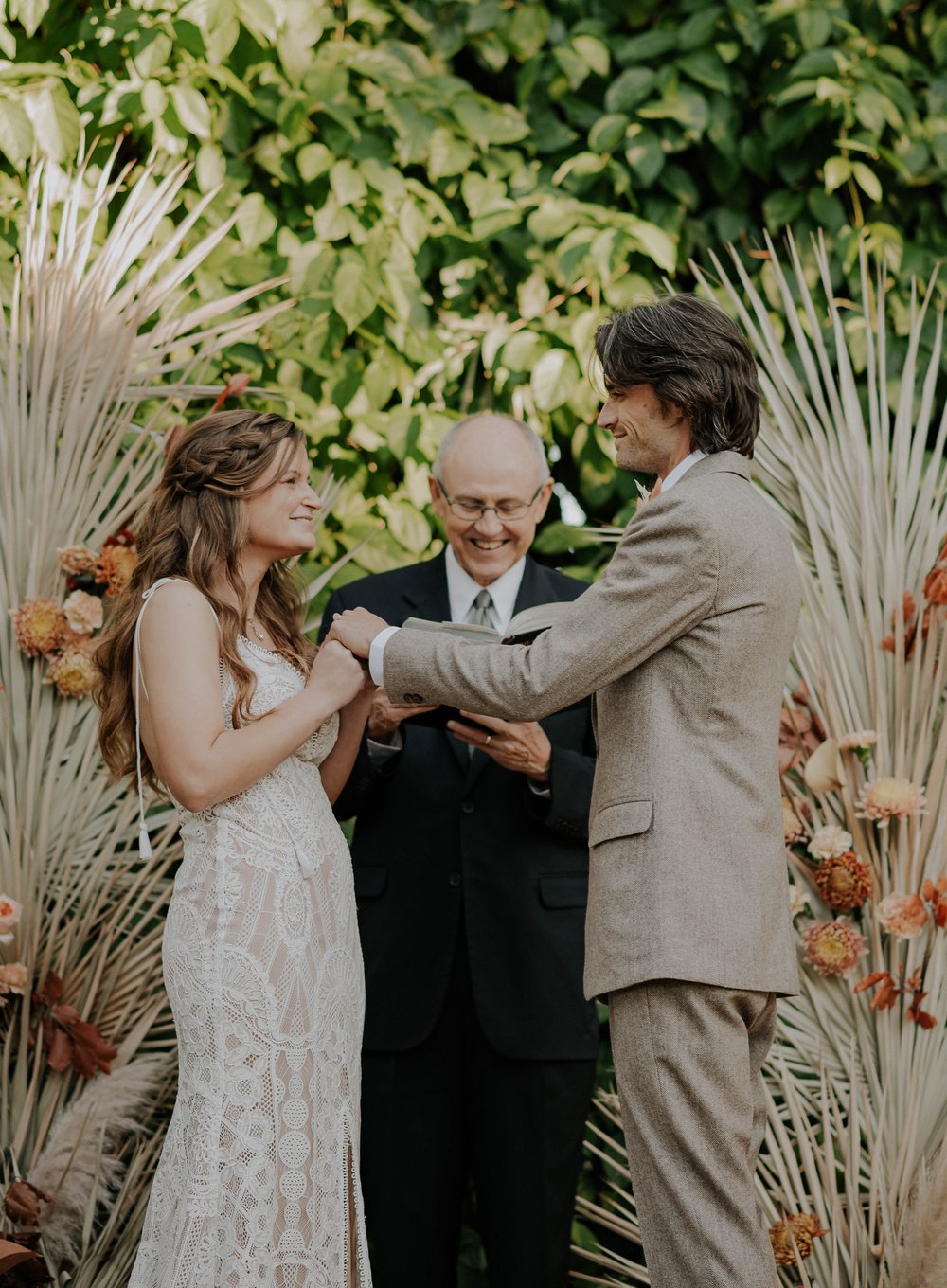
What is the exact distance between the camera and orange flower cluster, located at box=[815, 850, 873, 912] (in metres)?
2.86

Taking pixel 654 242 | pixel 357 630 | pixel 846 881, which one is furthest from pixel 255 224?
pixel 846 881

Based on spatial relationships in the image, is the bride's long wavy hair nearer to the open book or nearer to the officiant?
the open book

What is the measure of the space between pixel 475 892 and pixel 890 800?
0.87 meters

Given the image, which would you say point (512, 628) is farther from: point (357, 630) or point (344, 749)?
point (344, 749)

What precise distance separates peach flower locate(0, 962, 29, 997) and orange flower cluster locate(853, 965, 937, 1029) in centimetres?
169

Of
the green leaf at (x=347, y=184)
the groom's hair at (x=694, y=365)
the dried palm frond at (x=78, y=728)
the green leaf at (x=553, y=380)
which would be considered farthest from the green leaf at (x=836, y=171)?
the groom's hair at (x=694, y=365)

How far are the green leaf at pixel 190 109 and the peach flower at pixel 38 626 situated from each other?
1.41m

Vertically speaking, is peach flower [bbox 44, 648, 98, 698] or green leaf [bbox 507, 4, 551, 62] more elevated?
green leaf [bbox 507, 4, 551, 62]

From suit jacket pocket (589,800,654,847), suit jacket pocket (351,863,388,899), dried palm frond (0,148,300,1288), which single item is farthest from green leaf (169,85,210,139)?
suit jacket pocket (589,800,654,847)

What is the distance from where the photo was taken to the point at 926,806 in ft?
9.37

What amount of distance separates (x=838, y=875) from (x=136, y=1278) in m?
1.56

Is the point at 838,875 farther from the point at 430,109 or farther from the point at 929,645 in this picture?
the point at 430,109

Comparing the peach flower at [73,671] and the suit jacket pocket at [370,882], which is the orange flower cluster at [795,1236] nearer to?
the suit jacket pocket at [370,882]

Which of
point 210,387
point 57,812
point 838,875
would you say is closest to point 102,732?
point 57,812
